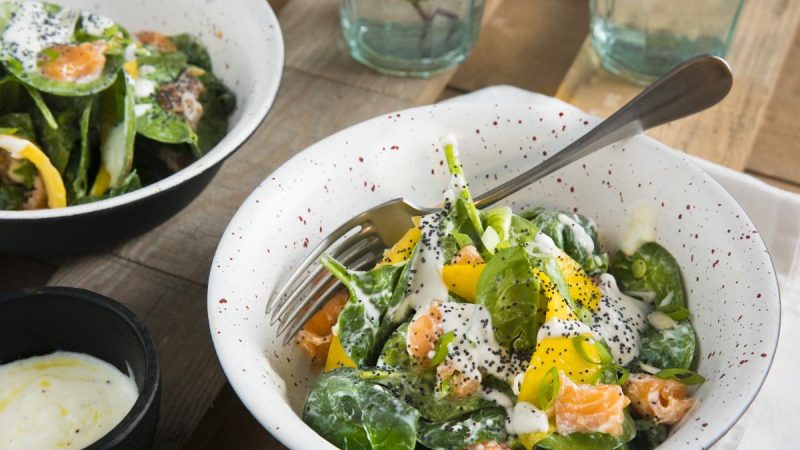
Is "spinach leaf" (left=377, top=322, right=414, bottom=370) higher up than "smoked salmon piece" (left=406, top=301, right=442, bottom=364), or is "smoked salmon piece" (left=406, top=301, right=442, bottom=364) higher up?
"smoked salmon piece" (left=406, top=301, right=442, bottom=364)

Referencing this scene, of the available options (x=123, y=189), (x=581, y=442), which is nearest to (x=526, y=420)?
(x=581, y=442)

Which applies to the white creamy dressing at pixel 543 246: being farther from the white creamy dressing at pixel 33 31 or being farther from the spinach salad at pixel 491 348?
the white creamy dressing at pixel 33 31

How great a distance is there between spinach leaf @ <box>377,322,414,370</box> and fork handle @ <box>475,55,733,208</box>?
348 mm

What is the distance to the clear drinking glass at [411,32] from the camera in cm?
183

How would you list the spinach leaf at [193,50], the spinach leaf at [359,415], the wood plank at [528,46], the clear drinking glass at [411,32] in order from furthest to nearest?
the wood plank at [528,46], the clear drinking glass at [411,32], the spinach leaf at [193,50], the spinach leaf at [359,415]

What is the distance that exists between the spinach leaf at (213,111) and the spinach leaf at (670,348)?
78cm

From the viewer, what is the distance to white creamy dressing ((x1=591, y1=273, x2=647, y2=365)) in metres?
1.14

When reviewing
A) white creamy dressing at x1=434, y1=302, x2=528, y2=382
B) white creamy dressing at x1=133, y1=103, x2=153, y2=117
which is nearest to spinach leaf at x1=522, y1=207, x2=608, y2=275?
white creamy dressing at x1=434, y1=302, x2=528, y2=382

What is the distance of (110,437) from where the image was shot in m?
1.01

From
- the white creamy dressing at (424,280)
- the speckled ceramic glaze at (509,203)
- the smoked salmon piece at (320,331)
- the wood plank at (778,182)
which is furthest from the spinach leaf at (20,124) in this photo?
the wood plank at (778,182)

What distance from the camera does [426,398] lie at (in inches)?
41.9

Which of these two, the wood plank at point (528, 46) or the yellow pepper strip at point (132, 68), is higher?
the yellow pepper strip at point (132, 68)

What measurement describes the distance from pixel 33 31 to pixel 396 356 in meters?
0.88

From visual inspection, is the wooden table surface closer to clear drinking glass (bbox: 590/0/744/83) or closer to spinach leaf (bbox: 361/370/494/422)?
clear drinking glass (bbox: 590/0/744/83)
